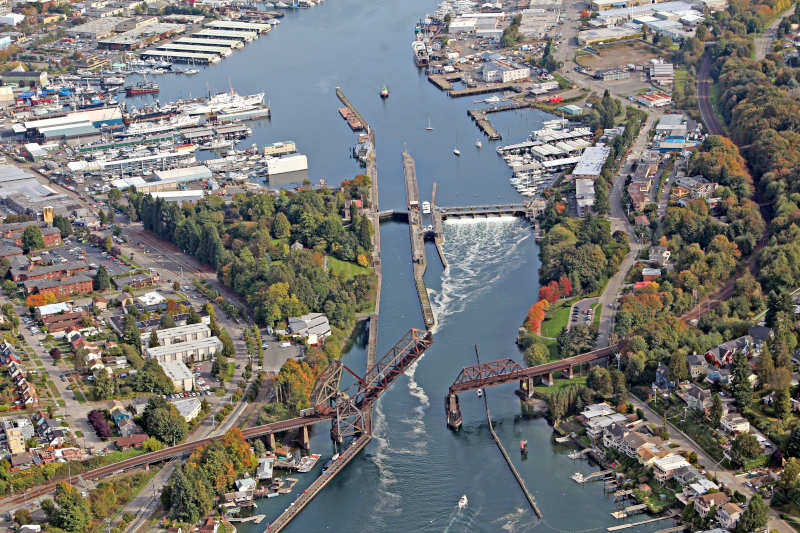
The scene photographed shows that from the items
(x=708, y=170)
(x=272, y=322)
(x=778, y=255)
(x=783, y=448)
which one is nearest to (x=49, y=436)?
(x=272, y=322)

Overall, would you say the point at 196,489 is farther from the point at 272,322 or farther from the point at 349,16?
the point at 349,16

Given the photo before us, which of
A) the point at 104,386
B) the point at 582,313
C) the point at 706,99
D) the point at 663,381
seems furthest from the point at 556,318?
the point at 706,99

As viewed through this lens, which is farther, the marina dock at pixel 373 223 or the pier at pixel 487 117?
the pier at pixel 487 117

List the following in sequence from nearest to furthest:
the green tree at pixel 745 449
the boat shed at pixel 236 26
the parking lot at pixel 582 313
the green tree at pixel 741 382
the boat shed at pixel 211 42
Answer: the green tree at pixel 745 449 → the green tree at pixel 741 382 → the parking lot at pixel 582 313 → the boat shed at pixel 211 42 → the boat shed at pixel 236 26

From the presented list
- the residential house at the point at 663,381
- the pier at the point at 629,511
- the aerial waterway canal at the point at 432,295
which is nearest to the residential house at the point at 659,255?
the aerial waterway canal at the point at 432,295

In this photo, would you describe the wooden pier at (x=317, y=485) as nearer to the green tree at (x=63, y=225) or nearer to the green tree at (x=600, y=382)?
the green tree at (x=600, y=382)
